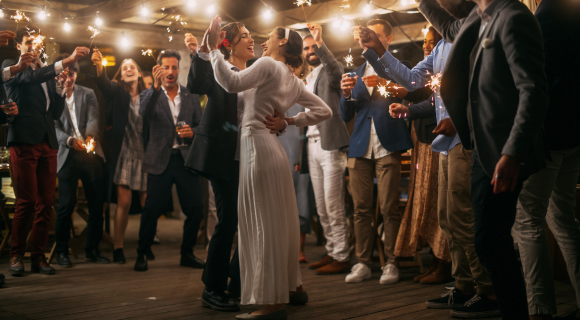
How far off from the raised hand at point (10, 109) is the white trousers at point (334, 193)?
2348 mm

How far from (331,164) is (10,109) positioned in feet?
8.15

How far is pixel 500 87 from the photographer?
5.26 ft

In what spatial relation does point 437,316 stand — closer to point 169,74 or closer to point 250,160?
point 250,160

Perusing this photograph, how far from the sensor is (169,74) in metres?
4.10

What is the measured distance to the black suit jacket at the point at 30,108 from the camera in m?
3.43

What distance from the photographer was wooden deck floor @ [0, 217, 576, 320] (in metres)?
2.51

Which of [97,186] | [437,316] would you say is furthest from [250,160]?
[97,186]

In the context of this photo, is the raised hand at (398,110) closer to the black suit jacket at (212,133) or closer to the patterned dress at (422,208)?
the patterned dress at (422,208)

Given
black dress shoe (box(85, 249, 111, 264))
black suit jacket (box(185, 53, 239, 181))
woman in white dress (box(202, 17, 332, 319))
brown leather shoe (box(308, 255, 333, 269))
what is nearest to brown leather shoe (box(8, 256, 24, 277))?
black dress shoe (box(85, 249, 111, 264))

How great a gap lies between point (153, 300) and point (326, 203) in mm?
1592

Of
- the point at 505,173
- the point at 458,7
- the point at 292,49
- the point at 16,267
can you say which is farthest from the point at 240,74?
the point at 16,267

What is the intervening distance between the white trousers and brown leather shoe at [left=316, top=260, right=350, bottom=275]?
37 mm

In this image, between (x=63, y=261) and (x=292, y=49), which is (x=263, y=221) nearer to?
(x=292, y=49)

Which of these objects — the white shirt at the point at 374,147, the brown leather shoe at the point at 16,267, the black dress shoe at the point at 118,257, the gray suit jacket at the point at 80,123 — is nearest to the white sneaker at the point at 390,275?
the white shirt at the point at 374,147
